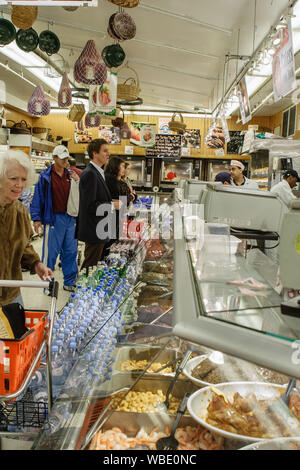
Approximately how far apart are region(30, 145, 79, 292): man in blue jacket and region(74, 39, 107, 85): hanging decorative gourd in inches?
38.7

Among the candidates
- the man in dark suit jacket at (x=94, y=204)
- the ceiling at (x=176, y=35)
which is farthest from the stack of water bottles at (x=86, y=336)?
→ the ceiling at (x=176, y=35)

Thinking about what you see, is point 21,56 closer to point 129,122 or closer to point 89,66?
point 89,66

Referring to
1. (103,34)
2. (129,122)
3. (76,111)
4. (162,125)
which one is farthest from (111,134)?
(103,34)

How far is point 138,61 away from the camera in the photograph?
8195 mm

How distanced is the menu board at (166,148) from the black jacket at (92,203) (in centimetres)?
919

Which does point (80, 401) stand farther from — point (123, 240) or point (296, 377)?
point (123, 240)

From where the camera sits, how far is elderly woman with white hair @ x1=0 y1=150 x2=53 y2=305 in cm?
249

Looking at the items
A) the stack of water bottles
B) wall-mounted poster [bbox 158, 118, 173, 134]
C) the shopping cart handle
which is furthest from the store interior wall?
the shopping cart handle

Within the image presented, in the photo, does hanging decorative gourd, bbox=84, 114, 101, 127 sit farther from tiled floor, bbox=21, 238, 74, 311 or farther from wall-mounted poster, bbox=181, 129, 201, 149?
wall-mounted poster, bbox=181, 129, 201, 149

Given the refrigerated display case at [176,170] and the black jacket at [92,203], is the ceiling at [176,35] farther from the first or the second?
the refrigerated display case at [176,170]

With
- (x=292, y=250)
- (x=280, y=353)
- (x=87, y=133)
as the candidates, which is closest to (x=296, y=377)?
(x=280, y=353)

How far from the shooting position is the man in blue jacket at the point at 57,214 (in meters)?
5.45

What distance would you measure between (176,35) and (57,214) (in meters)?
3.75
